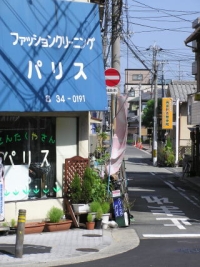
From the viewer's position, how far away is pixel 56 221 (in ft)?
47.9

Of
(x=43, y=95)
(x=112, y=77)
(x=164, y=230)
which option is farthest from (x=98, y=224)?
(x=112, y=77)

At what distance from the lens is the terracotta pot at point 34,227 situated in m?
14.1

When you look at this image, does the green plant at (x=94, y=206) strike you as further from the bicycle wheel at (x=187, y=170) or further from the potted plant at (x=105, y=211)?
the bicycle wheel at (x=187, y=170)

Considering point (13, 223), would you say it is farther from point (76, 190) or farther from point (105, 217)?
point (105, 217)

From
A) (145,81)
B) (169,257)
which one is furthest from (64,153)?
(145,81)

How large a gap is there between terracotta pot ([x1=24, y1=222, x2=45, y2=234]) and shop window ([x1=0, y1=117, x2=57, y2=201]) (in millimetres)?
802

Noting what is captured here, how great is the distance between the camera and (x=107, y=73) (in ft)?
53.5

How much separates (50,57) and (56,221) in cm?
396

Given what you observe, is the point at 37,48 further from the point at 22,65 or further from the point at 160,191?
the point at 160,191

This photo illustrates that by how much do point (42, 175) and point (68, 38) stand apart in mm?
3506

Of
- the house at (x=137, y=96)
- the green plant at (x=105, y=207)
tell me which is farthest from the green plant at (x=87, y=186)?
the house at (x=137, y=96)

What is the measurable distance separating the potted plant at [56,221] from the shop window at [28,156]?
78 centimetres

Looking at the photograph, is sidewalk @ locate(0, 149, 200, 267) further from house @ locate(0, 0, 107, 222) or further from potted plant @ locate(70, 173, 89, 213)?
house @ locate(0, 0, 107, 222)

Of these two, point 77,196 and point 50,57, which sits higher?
point 50,57
